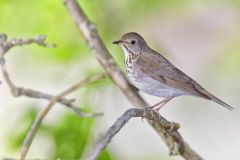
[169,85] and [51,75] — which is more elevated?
[51,75]

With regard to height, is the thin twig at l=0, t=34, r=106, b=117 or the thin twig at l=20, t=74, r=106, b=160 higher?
the thin twig at l=0, t=34, r=106, b=117

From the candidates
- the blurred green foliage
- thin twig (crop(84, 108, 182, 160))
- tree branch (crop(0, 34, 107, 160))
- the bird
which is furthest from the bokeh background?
thin twig (crop(84, 108, 182, 160))

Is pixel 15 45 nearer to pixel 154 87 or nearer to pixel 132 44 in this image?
pixel 154 87

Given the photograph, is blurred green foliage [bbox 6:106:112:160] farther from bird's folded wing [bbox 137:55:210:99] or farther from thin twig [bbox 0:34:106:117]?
thin twig [bbox 0:34:106:117]

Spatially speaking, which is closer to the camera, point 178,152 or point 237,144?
point 178,152

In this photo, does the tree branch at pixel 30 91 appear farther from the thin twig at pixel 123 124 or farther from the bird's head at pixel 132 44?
the bird's head at pixel 132 44

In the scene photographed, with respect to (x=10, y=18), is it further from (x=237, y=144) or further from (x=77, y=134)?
(x=237, y=144)

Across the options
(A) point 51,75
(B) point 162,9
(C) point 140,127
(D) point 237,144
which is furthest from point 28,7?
(D) point 237,144
